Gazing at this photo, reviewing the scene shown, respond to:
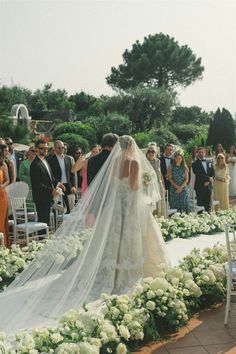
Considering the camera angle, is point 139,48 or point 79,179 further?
point 139,48

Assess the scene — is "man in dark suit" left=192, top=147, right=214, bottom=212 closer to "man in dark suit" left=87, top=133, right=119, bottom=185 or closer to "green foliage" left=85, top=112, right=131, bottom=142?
"man in dark suit" left=87, top=133, right=119, bottom=185

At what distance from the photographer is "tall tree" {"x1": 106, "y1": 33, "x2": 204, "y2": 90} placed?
46.6 meters

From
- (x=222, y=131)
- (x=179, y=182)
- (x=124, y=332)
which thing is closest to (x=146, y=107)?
(x=222, y=131)

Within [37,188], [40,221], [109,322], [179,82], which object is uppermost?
[179,82]

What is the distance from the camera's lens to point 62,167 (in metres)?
8.61

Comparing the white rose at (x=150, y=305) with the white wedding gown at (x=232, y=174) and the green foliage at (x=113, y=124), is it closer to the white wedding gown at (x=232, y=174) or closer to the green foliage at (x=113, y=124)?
the white wedding gown at (x=232, y=174)

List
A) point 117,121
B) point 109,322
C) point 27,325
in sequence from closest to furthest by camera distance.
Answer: point 109,322 → point 27,325 → point 117,121

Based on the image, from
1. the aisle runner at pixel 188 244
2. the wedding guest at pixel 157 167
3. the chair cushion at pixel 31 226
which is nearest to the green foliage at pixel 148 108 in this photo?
the wedding guest at pixel 157 167

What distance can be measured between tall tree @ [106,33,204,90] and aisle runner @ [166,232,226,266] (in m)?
39.5

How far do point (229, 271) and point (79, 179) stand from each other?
242 inches

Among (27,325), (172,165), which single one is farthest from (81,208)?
(172,165)

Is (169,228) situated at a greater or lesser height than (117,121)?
lesser

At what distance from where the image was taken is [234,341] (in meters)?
3.88

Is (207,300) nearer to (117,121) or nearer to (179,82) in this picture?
(117,121)
